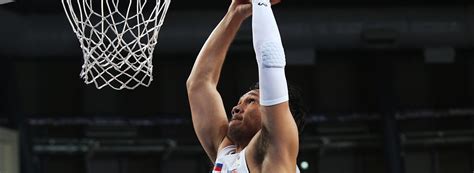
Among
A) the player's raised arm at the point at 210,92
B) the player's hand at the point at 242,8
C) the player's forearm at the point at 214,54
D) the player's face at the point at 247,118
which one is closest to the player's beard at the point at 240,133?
the player's face at the point at 247,118

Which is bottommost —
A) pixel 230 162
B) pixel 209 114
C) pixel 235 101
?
pixel 235 101

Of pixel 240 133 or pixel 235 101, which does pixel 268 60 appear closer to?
pixel 240 133

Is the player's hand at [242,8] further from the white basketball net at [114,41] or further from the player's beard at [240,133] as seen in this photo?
the white basketball net at [114,41]

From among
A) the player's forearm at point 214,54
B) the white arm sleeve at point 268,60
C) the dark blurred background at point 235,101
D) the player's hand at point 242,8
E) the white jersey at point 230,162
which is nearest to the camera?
the white arm sleeve at point 268,60

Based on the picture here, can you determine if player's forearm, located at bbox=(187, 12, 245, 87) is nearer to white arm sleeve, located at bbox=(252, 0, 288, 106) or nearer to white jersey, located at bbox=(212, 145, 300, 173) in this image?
white jersey, located at bbox=(212, 145, 300, 173)

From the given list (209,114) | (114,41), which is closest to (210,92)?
(209,114)

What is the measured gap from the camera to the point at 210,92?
122 inches

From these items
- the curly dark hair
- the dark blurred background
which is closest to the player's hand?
the curly dark hair

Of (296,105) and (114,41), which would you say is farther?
(114,41)

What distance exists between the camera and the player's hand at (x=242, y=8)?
296 centimetres

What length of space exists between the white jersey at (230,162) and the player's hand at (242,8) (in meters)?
0.51

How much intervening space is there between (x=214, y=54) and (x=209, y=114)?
9.6 inches

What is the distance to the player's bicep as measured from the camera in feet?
10.2

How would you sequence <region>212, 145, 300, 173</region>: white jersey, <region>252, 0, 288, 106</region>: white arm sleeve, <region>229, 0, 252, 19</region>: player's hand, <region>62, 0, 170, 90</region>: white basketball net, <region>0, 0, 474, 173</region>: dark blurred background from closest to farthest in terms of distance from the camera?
<region>252, 0, 288, 106</region>: white arm sleeve
<region>212, 145, 300, 173</region>: white jersey
<region>229, 0, 252, 19</region>: player's hand
<region>62, 0, 170, 90</region>: white basketball net
<region>0, 0, 474, 173</region>: dark blurred background
